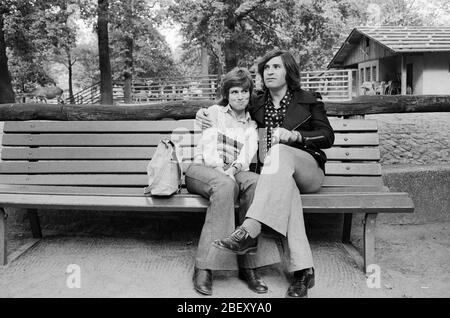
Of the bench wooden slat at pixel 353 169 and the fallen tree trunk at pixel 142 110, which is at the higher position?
the fallen tree trunk at pixel 142 110

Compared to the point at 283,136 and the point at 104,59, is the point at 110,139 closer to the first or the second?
the point at 283,136

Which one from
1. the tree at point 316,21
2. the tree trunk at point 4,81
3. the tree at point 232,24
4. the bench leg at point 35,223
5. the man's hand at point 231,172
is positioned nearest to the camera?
the man's hand at point 231,172

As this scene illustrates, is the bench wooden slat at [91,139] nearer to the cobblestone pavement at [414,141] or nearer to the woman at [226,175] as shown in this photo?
the woman at [226,175]

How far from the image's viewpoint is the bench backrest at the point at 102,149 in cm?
409

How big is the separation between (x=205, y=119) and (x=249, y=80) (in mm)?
426

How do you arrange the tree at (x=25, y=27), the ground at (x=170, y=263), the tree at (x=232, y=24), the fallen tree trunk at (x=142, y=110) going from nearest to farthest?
the ground at (x=170, y=263) → the fallen tree trunk at (x=142, y=110) → the tree at (x=25, y=27) → the tree at (x=232, y=24)

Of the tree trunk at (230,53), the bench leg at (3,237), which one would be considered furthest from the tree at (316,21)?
the bench leg at (3,237)

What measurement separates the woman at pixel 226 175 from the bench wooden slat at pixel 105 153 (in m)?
0.58

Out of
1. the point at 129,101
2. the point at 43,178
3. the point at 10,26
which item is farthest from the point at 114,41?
the point at 43,178

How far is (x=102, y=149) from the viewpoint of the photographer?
13.7ft

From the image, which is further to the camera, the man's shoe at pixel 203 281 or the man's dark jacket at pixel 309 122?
the man's dark jacket at pixel 309 122
